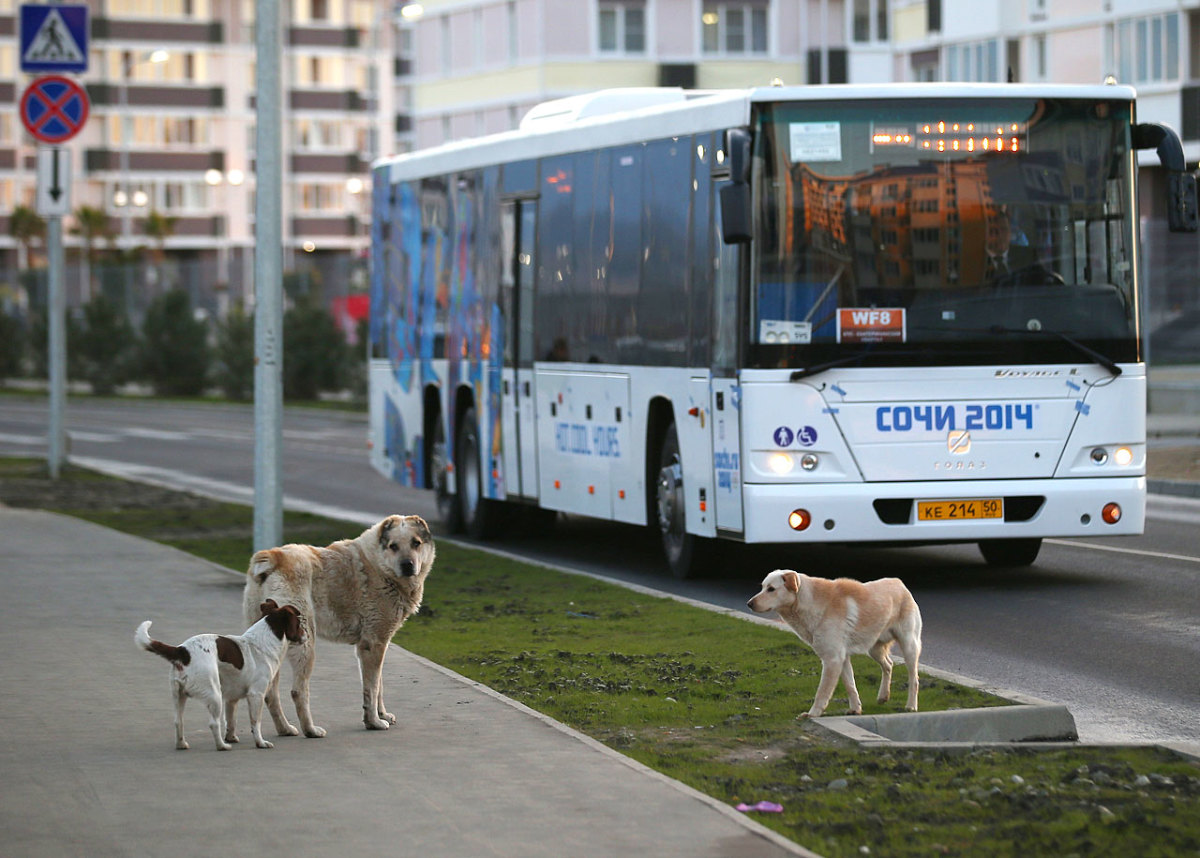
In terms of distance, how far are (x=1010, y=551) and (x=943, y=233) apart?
9.81ft

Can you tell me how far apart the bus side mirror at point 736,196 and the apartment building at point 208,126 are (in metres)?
85.5

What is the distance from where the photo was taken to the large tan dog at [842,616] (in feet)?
31.4

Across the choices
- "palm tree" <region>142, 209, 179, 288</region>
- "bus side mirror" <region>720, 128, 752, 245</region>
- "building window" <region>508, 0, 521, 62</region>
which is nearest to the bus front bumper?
"bus side mirror" <region>720, 128, 752, 245</region>

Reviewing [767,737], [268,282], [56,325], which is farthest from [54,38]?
[767,737]

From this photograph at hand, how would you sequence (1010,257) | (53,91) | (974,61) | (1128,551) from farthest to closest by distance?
(974,61)
(53,91)
(1128,551)
(1010,257)

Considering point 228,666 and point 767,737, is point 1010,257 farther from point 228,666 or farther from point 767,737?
point 228,666

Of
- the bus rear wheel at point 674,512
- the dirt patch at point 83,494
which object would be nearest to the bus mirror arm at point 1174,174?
the bus rear wheel at point 674,512

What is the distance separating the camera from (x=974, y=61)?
62.8m

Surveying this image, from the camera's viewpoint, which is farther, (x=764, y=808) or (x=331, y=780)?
(x=331, y=780)

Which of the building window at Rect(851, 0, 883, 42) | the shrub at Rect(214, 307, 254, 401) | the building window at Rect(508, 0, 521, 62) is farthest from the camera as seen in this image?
the building window at Rect(508, 0, 521, 62)

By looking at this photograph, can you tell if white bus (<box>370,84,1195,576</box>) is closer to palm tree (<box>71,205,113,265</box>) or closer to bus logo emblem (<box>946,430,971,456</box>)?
bus logo emblem (<box>946,430,971,456</box>)

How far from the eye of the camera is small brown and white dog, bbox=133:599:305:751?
8.73 metres

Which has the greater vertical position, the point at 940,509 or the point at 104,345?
the point at 104,345

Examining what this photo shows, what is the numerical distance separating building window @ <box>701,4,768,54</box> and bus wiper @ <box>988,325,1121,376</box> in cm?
6119
